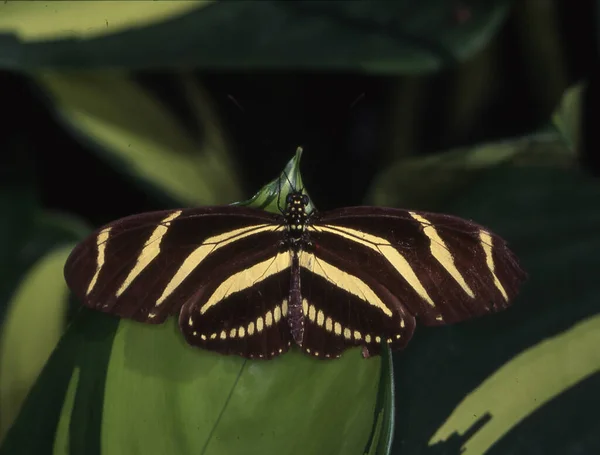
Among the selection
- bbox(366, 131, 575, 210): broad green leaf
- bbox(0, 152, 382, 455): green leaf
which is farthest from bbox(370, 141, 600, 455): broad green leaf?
bbox(0, 152, 382, 455): green leaf

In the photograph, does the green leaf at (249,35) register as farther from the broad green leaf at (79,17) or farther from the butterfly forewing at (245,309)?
the butterfly forewing at (245,309)

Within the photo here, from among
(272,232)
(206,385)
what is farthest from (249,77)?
(206,385)

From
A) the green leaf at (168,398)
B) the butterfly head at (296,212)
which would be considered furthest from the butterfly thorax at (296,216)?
the green leaf at (168,398)

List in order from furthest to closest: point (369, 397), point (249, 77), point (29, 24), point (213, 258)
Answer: point (249, 77)
point (29, 24)
point (213, 258)
point (369, 397)

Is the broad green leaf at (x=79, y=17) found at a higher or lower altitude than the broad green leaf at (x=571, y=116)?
higher

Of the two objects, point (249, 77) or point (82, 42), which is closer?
point (82, 42)

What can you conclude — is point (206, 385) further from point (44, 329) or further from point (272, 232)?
point (44, 329)

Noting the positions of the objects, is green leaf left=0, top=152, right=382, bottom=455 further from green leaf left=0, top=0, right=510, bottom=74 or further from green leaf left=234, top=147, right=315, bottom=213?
green leaf left=0, top=0, right=510, bottom=74
